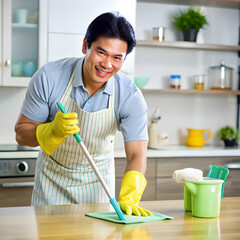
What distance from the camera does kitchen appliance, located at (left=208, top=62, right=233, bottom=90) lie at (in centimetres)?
387

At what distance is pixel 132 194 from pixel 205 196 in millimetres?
281

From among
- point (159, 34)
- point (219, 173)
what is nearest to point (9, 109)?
point (159, 34)

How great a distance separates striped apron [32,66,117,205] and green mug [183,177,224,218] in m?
0.57

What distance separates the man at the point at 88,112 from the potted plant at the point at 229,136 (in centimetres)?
199

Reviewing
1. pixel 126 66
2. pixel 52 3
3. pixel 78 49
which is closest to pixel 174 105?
pixel 126 66

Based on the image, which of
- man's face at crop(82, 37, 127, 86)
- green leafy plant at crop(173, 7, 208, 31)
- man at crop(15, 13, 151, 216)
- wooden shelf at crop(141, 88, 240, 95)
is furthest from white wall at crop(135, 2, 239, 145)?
man's face at crop(82, 37, 127, 86)

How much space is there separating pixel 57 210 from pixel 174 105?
2531 mm

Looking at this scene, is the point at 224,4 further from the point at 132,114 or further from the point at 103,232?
A: the point at 103,232

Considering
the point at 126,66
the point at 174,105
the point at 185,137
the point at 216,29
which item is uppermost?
the point at 216,29

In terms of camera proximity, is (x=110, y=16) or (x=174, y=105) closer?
(x=110, y=16)

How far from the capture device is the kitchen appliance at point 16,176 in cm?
300

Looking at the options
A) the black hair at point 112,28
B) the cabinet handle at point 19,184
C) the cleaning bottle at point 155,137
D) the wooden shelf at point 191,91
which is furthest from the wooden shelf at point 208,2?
the black hair at point 112,28

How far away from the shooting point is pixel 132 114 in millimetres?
1944

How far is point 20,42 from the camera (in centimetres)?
329
